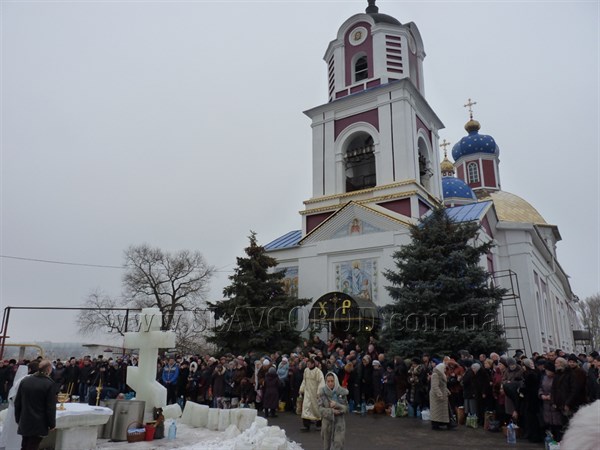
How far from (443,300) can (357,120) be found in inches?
459

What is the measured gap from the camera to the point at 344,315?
17.1 metres

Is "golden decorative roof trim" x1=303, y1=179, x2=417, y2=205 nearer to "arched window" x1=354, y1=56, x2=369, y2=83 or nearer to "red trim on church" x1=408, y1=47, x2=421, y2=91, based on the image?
"arched window" x1=354, y1=56, x2=369, y2=83

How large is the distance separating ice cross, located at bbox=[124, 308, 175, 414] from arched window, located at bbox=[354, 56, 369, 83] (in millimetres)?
18507

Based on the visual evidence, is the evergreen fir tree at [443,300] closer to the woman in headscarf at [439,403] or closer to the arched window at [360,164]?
the woman in headscarf at [439,403]

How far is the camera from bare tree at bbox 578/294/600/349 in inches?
2233

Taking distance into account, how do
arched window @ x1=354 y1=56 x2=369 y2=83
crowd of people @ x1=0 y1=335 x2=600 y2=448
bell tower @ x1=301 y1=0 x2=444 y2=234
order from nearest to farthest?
crowd of people @ x1=0 y1=335 x2=600 y2=448
bell tower @ x1=301 y1=0 x2=444 y2=234
arched window @ x1=354 y1=56 x2=369 y2=83

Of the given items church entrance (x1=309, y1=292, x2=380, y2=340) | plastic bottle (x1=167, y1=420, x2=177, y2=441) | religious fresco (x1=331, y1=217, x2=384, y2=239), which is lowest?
plastic bottle (x1=167, y1=420, x2=177, y2=441)

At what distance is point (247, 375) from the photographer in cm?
1327

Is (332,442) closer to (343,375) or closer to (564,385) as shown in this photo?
(564,385)

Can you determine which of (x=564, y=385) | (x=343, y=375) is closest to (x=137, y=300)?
(x=343, y=375)

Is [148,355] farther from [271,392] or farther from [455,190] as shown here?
[455,190]

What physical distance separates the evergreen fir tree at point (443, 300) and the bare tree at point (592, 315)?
51.0 meters

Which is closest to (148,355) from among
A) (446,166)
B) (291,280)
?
(291,280)

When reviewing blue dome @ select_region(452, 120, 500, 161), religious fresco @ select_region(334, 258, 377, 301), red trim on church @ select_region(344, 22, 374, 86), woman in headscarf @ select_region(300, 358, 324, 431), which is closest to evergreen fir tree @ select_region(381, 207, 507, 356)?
religious fresco @ select_region(334, 258, 377, 301)
